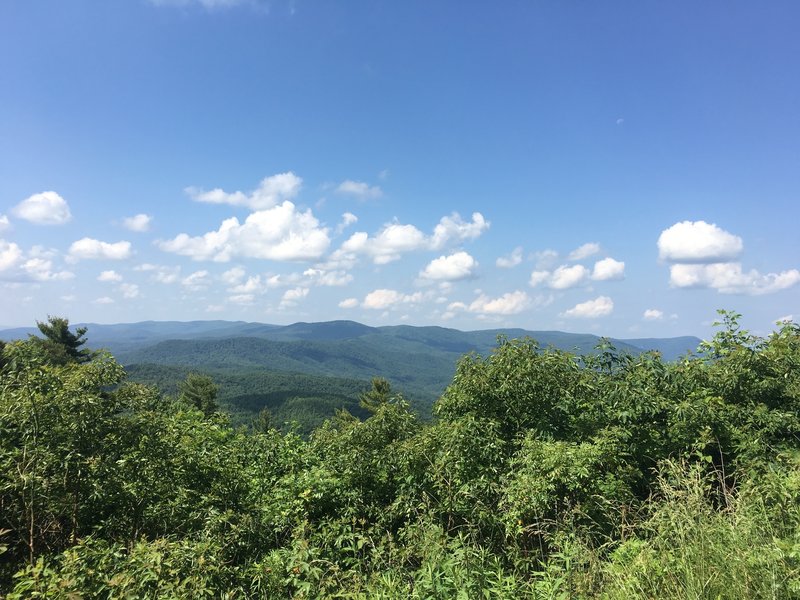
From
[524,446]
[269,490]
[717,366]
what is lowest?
[269,490]

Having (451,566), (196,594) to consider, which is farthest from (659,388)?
(196,594)

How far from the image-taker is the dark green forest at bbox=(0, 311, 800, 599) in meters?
3.62

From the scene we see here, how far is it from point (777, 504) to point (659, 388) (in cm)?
375

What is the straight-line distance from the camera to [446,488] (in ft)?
19.1

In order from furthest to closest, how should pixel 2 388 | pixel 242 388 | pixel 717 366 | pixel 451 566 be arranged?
1. pixel 242 388
2. pixel 717 366
3. pixel 2 388
4. pixel 451 566

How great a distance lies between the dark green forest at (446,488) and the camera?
362 centimetres

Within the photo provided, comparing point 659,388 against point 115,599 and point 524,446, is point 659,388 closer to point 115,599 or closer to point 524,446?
point 524,446

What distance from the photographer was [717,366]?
770 cm

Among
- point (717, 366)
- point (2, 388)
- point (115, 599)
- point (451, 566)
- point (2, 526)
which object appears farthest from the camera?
point (717, 366)

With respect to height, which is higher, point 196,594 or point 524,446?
point 524,446

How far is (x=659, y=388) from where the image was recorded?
299 inches

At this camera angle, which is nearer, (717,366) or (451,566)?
(451,566)

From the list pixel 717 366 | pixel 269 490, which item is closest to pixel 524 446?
pixel 269 490

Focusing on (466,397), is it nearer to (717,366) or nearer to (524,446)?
(524,446)
